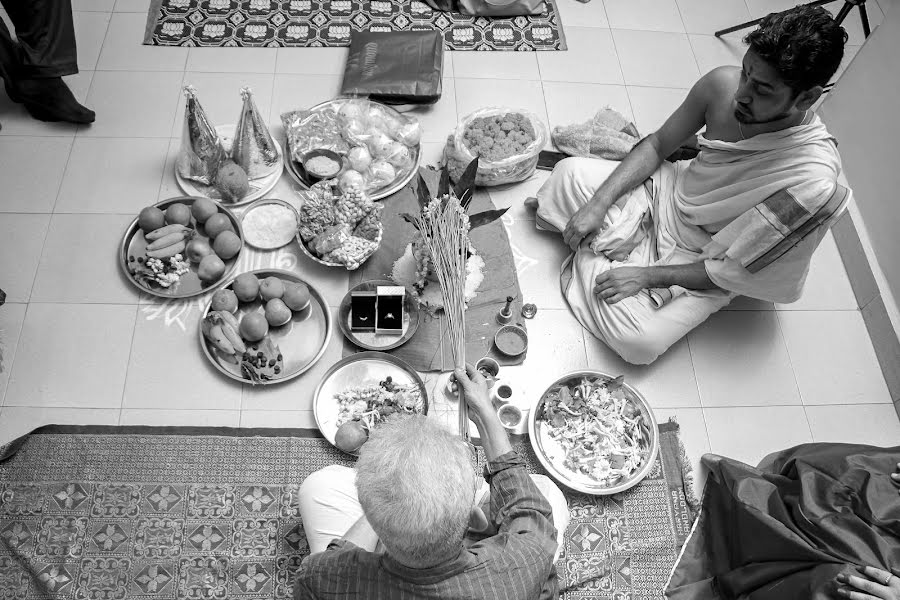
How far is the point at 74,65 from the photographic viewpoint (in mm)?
3105

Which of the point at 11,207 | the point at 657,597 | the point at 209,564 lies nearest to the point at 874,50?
the point at 657,597

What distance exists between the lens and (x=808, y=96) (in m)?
2.03

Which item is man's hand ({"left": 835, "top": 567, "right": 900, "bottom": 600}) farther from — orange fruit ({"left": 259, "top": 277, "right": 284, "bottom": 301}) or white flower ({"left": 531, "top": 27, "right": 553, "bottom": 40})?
white flower ({"left": 531, "top": 27, "right": 553, "bottom": 40})

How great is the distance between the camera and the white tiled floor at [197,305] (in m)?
2.63

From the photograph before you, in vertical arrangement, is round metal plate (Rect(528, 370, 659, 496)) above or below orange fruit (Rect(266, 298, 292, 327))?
below

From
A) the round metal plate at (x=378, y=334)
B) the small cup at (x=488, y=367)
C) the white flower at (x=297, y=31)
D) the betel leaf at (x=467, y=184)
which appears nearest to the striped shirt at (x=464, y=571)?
the small cup at (x=488, y=367)

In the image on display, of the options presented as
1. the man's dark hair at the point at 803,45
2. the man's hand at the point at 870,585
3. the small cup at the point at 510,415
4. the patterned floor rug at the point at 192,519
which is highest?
the man's dark hair at the point at 803,45

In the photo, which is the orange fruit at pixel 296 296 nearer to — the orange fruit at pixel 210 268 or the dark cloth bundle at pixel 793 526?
the orange fruit at pixel 210 268

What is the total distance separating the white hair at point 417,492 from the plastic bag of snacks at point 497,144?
1.87 m

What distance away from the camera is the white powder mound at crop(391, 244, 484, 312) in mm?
2816

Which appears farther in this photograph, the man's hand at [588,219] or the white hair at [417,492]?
the man's hand at [588,219]

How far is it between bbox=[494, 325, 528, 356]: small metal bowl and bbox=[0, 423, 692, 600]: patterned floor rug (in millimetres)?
412

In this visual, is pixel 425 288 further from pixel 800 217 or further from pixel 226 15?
pixel 226 15

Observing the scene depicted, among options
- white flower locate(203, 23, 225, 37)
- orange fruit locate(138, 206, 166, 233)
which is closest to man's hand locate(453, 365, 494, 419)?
orange fruit locate(138, 206, 166, 233)
